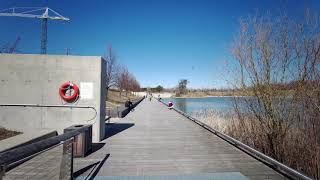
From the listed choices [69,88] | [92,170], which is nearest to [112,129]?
[69,88]

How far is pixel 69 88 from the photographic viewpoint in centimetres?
827

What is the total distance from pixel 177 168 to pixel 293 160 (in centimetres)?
266

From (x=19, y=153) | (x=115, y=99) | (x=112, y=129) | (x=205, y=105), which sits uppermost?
(x=115, y=99)

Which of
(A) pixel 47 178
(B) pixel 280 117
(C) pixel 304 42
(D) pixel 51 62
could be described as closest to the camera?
(A) pixel 47 178

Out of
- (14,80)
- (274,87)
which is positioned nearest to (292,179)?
(274,87)

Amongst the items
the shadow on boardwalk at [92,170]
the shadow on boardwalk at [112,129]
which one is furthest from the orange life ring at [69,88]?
the shadow on boardwalk at [92,170]

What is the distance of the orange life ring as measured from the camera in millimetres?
8188

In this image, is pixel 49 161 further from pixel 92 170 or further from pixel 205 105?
pixel 205 105

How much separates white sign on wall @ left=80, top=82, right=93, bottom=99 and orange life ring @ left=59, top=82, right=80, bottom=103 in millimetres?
130

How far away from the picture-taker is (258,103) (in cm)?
715

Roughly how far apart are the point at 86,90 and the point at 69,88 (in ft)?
1.60

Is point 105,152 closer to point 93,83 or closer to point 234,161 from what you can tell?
point 93,83

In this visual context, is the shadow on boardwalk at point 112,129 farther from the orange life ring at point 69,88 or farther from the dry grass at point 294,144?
the dry grass at point 294,144

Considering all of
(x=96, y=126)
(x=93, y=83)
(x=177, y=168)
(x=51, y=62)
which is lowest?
(x=177, y=168)
